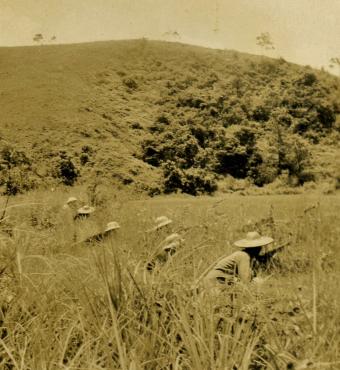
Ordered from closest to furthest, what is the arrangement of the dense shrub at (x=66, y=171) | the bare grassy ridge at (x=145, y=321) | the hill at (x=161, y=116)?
1. the bare grassy ridge at (x=145, y=321)
2. the dense shrub at (x=66, y=171)
3. the hill at (x=161, y=116)

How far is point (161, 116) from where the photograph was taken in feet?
129

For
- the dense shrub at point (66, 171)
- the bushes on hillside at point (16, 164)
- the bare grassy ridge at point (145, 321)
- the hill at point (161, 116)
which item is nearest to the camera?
the bare grassy ridge at point (145, 321)

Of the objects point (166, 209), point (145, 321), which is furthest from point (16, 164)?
point (145, 321)

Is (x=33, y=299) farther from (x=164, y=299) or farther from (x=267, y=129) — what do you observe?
(x=267, y=129)

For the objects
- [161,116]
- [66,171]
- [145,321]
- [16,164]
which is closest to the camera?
[145,321]

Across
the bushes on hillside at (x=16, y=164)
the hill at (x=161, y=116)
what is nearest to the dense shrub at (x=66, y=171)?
the hill at (x=161, y=116)

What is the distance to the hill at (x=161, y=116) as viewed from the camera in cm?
3119

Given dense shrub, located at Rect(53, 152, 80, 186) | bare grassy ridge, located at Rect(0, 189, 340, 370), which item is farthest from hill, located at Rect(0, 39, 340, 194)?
bare grassy ridge, located at Rect(0, 189, 340, 370)

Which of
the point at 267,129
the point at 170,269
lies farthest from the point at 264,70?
the point at 170,269

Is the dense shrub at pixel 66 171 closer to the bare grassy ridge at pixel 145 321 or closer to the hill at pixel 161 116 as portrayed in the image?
the hill at pixel 161 116

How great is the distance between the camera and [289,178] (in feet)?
114

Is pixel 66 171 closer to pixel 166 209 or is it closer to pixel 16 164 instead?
pixel 16 164

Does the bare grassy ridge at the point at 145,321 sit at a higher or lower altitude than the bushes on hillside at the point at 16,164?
higher

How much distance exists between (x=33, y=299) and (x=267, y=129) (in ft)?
133
